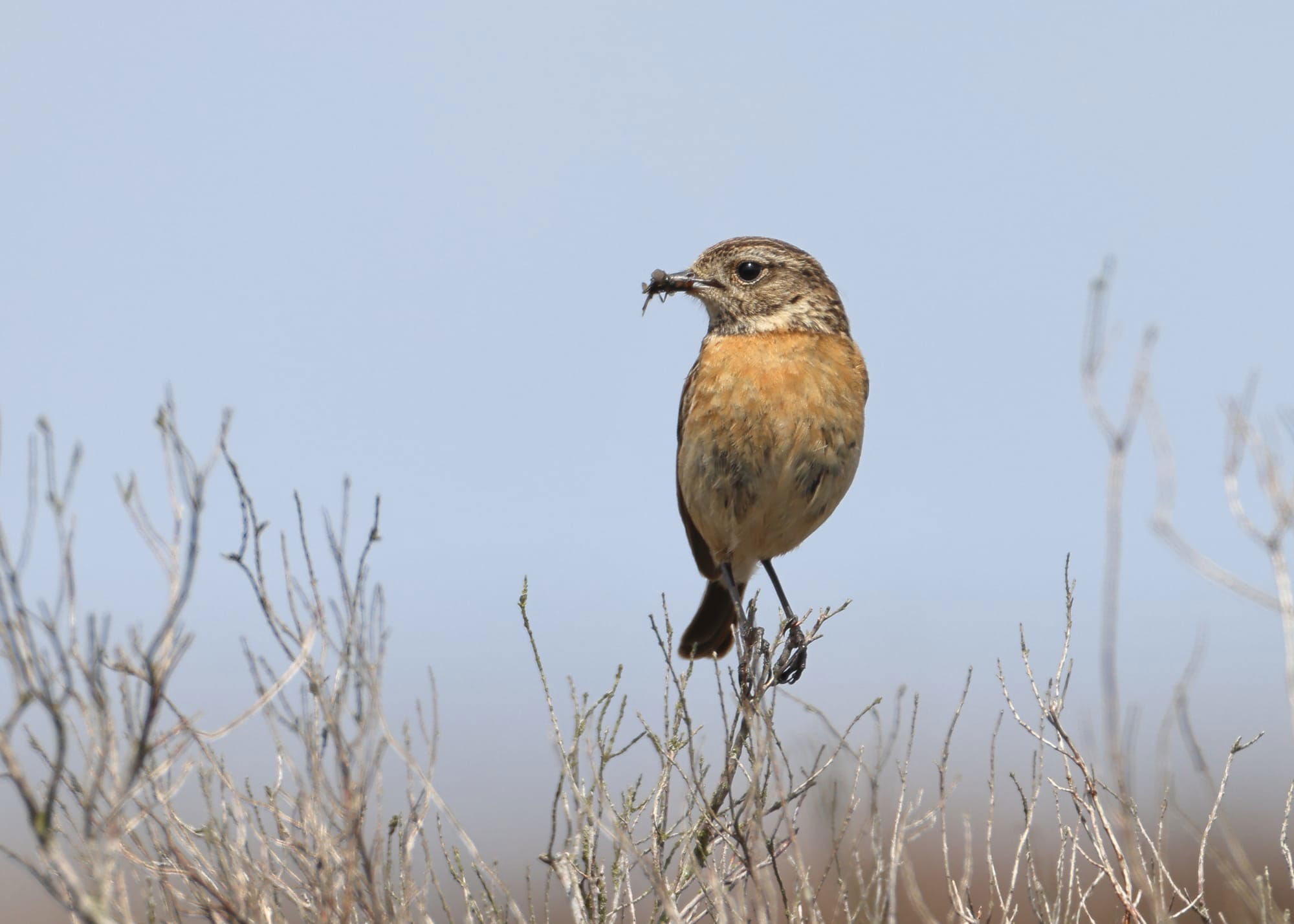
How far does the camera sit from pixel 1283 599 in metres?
3.21

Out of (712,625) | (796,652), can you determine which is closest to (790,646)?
(796,652)

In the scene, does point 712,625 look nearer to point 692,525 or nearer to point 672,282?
point 692,525

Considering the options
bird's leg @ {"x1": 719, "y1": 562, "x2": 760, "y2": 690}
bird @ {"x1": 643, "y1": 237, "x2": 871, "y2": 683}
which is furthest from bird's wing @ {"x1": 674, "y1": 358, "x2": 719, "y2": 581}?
bird's leg @ {"x1": 719, "y1": 562, "x2": 760, "y2": 690}

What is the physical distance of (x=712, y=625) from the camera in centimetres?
681

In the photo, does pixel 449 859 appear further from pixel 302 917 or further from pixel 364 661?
pixel 364 661

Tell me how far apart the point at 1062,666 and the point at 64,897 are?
292 cm

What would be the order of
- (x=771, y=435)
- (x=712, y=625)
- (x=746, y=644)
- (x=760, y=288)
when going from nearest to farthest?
(x=746, y=644)
(x=771, y=435)
(x=760, y=288)
(x=712, y=625)

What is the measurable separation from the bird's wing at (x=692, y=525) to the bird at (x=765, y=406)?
0.02m

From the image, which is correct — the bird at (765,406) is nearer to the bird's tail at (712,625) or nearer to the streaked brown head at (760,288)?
the streaked brown head at (760,288)

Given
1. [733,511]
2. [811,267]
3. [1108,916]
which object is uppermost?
[811,267]

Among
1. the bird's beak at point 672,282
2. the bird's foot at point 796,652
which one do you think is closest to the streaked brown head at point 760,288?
the bird's beak at point 672,282

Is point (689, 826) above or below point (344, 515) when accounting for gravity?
below

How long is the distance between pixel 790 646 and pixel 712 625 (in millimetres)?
1734

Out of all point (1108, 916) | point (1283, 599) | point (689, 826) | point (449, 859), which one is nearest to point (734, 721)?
point (689, 826)
